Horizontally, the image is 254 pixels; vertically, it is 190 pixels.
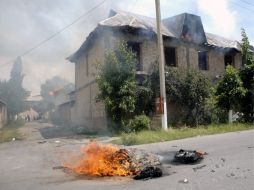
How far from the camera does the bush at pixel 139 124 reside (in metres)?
16.9

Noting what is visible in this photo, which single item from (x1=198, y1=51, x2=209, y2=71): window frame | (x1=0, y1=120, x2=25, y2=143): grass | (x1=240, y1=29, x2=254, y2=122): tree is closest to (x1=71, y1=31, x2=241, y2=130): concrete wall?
(x1=198, y1=51, x2=209, y2=71): window frame

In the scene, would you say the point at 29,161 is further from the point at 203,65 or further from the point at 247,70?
the point at 203,65

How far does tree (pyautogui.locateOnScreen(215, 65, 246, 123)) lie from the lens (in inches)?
742

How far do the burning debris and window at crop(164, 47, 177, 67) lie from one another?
555 inches

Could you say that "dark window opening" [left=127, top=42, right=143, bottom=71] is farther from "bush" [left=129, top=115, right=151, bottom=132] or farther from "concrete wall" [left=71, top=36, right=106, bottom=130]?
"bush" [left=129, top=115, right=151, bottom=132]

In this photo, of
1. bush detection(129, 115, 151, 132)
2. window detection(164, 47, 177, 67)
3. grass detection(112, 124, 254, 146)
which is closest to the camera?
grass detection(112, 124, 254, 146)

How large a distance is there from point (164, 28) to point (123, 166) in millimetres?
16065

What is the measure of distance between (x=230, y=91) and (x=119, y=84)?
Result: 6080mm

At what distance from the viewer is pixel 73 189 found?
6.36 m

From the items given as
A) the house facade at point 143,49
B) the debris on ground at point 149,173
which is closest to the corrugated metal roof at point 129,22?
the house facade at point 143,49

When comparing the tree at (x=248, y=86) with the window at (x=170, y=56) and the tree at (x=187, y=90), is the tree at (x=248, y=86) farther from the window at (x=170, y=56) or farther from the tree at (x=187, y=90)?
the window at (x=170, y=56)

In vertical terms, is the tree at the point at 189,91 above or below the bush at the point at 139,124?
above

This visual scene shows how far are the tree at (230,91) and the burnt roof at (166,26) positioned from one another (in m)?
4.15

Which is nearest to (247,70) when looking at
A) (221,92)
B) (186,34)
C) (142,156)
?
(221,92)
